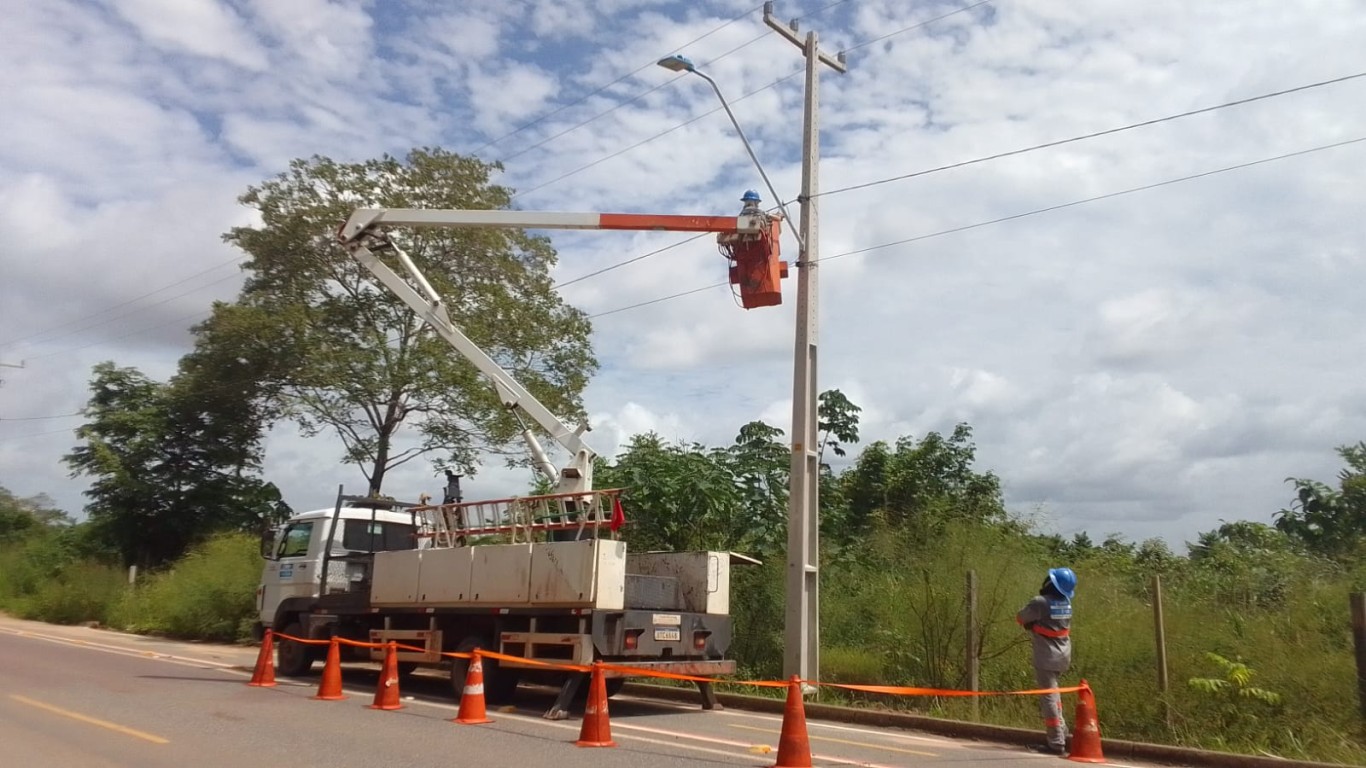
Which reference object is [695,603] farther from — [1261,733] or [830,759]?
[1261,733]

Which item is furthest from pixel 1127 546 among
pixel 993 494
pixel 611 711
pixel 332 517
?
pixel 332 517

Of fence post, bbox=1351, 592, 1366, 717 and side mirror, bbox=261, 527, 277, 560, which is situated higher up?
side mirror, bbox=261, 527, 277, 560

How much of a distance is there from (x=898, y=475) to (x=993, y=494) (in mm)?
2202

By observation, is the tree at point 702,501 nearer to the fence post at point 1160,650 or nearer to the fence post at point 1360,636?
the fence post at point 1160,650

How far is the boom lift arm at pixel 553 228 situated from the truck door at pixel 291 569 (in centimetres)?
351

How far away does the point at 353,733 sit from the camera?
9.73 meters

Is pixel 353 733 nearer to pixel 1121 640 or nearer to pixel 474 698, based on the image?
pixel 474 698

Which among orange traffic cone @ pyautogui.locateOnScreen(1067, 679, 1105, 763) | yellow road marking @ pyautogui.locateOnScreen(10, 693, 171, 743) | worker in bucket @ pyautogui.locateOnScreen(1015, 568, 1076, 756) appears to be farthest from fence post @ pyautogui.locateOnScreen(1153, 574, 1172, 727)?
yellow road marking @ pyautogui.locateOnScreen(10, 693, 171, 743)

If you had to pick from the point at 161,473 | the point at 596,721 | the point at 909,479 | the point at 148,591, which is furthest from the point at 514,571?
the point at 161,473

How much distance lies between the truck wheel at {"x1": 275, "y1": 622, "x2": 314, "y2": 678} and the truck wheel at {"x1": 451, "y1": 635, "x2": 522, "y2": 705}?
3.40m

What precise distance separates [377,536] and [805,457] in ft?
21.3

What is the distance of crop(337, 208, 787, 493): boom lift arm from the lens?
13.6m

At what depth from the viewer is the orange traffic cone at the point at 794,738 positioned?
8008 millimetres

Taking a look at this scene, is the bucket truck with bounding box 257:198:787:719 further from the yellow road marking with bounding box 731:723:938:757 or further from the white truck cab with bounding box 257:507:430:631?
the yellow road marking with bounding box 731:723:938:757
